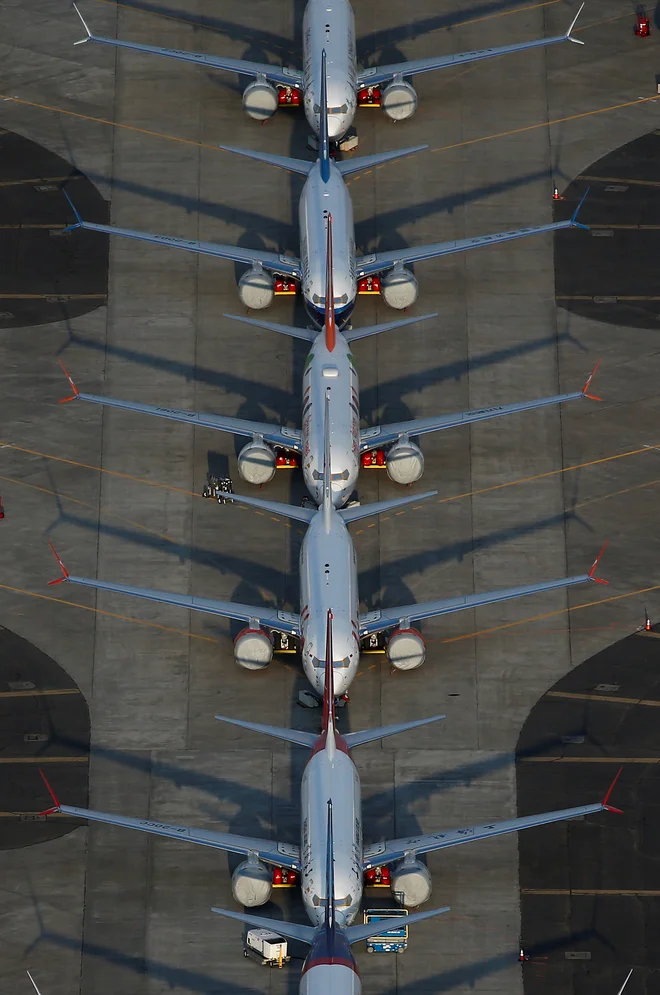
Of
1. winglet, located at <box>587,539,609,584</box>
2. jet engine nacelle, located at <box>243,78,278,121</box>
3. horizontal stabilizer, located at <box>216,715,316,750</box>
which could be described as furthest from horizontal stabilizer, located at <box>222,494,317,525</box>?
jet engine nacelle, located at <box>243,78,278,121</box>

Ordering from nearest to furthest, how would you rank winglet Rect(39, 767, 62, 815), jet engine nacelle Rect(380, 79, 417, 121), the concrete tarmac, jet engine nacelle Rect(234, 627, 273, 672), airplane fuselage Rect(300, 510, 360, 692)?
airplane fuselage Rect(300, 510, 360, 692) < the concrete tarmac < winglet Rect(39, 767, 62, 815) < jet engine nacelle Rect(234, 627, 273, 672) < jet engine nacelle Rect(380, 79, 417, 121)

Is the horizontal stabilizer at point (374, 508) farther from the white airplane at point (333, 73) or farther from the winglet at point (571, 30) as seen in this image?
the winglet at point (571, 30)

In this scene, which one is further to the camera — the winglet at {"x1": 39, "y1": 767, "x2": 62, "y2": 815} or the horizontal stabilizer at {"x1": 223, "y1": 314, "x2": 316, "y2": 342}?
the horizontal stabilizer at {"x1": 223, "y1": 314, "x2": 316, "y2": 342}

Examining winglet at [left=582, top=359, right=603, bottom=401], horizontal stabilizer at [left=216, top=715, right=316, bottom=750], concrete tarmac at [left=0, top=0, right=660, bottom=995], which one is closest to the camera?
horizontal stabilizer at [left=216, top=715, right=316, bottom=750]

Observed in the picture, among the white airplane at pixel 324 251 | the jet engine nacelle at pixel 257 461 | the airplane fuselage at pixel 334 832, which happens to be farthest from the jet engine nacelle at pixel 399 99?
the airplane fuselage at pixel 334 832

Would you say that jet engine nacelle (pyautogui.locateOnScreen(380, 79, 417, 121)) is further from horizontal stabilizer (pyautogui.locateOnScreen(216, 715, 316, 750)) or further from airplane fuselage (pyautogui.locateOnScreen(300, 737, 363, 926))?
airplane fuselage (pyautogui.locateOnScreen(300, 737, 363, 926))

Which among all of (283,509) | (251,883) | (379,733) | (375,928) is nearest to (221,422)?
(283,509)
